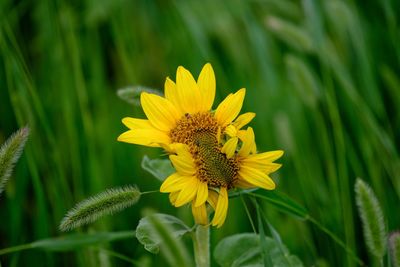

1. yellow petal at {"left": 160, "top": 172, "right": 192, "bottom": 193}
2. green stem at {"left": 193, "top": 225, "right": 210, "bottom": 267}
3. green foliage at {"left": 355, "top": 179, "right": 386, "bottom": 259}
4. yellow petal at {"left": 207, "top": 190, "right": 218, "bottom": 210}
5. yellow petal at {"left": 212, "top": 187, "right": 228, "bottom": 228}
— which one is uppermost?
yellow petal at {"left": 160, "top": 172, "right": 192, "bottom": 193}

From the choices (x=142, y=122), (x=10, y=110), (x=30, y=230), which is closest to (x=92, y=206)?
(x=142, y=122)

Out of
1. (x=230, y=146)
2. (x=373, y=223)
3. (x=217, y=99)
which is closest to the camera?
(x=230, y=146)

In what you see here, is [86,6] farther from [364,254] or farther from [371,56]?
[364,254]

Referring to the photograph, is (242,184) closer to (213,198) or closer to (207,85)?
(213,198)

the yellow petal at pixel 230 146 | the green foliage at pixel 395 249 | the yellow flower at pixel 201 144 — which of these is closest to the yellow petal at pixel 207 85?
the yellow flower at pixel 201 144

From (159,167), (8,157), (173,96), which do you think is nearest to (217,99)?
(159,167)

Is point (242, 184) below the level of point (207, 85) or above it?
below

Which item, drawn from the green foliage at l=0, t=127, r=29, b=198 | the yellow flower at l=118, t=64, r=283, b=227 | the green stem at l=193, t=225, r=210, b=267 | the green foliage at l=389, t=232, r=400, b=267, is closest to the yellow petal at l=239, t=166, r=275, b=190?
the yellow flower at l=118, t=64, r=283, b=227

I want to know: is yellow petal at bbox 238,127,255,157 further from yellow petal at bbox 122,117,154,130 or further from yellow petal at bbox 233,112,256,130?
yellow petal at bbox 122,117,154,130
